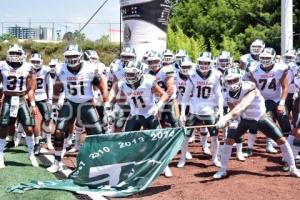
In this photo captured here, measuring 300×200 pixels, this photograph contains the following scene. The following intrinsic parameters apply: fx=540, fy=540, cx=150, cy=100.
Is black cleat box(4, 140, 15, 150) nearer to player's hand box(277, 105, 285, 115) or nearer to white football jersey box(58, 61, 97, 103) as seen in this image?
white football jersey box(58, 61, 97, 103)

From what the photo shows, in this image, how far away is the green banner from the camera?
7.47 metres

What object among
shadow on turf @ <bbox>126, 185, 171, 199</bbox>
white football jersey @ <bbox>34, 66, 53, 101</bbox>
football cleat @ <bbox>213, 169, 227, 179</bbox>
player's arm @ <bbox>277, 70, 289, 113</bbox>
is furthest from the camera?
white football jersey @ <bbox>34, 66, 53, 101</bbox>

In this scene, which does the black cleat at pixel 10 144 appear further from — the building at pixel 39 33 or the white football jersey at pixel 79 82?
the building at pixel 39 33

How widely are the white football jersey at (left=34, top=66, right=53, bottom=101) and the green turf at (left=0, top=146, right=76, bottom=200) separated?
1116 mm

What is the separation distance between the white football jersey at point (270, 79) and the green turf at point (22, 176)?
388cm

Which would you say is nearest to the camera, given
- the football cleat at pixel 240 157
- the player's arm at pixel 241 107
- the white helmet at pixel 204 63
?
the player's arm at pixel 241 107

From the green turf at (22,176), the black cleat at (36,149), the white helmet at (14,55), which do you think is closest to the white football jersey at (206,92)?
the green turf at (22,176)

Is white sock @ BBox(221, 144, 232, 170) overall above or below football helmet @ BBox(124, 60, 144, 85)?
below

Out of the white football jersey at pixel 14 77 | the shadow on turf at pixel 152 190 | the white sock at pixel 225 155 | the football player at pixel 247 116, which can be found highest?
the white football jersey at pixel 14 77

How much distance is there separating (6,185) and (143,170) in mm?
1961

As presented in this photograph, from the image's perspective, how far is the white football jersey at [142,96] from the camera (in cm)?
834

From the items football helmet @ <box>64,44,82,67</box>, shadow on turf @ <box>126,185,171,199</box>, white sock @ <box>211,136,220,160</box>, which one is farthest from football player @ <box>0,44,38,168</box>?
white sock @ <box>211,136,220,160</box>

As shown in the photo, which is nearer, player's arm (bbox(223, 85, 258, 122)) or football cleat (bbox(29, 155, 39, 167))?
player's arm (bbox(223, 85, 258, 122))

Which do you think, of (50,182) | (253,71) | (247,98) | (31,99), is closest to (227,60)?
(253,71)
